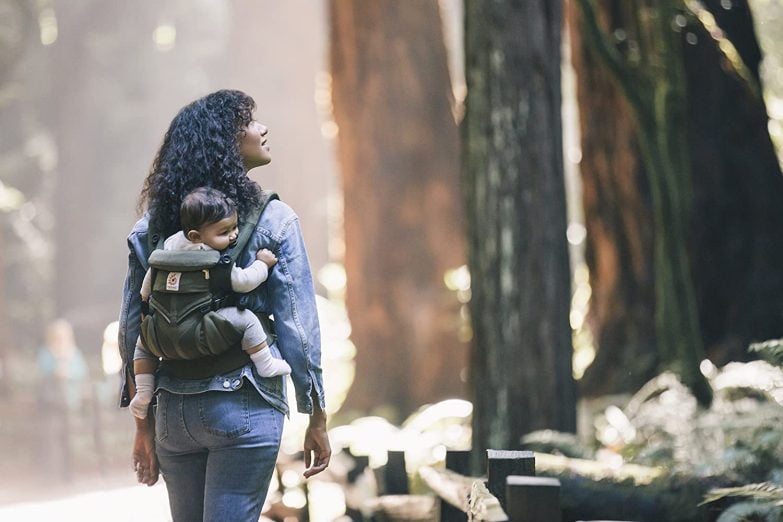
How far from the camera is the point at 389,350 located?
47.4ft

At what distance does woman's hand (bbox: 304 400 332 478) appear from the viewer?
13.0 feet

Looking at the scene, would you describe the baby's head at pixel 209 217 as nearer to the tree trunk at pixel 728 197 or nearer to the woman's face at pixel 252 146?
the woman's face at pixel 252 146

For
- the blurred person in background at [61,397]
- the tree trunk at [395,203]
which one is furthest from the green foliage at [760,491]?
the blurred person in background at [61,397]

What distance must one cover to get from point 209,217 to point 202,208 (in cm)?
4

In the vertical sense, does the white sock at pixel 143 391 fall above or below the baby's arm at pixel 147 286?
below

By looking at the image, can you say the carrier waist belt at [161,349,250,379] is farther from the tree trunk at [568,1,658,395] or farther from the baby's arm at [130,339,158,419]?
the tree trunk at [568,1,658,395]

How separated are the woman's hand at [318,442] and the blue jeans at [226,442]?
15 cm

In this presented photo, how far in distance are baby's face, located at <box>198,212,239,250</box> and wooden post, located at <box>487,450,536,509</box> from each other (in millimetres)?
1163

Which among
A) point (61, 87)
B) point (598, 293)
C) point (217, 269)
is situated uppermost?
point (61, 87)

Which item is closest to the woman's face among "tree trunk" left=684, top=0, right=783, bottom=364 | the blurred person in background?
"tree trunk" left=684, top=0, right=783, bottom=364

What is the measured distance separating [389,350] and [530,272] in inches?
262

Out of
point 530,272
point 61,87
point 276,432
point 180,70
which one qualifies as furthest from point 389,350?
point 180,70

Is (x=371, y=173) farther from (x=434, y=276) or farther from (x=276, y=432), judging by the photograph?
(x=276, y=432)

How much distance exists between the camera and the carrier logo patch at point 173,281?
148 inches
